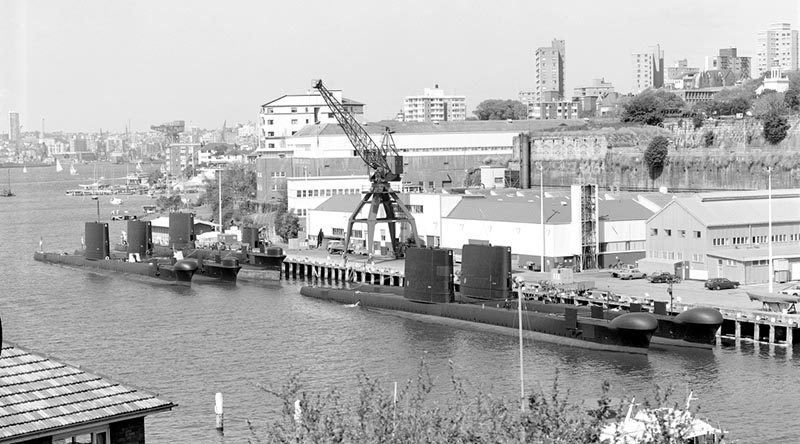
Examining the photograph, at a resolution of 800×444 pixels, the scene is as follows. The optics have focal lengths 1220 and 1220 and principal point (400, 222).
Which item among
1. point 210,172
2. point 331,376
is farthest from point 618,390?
point 210,172

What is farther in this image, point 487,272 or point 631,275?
point 631,275

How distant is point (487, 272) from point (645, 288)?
217 inches

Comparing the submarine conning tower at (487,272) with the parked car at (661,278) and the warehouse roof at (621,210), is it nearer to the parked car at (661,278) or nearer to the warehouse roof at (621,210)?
the parked car at (661,278)

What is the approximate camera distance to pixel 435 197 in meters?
51.3

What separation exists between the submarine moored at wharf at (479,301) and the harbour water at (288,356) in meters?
0.55

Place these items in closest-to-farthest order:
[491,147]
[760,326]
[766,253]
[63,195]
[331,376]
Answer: [331,376]
[760,326]
[766,253]
[491,147]
[63,195]

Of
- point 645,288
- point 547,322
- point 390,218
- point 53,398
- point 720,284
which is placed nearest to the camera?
point 53,398

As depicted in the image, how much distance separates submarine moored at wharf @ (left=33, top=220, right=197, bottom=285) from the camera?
47.6 m

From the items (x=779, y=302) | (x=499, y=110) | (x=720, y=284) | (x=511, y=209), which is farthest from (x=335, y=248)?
(x=499, y=110)

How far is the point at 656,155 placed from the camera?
64.9 meters

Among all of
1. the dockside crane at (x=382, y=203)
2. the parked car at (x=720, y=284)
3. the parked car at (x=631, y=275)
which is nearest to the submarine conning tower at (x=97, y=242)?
the dockside crane at (x=382, y=203)

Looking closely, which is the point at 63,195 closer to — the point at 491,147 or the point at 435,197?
the point at 491,147

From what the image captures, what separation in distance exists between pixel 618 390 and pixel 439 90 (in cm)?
13545

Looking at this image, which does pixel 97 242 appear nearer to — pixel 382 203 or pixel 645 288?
pixel 382 203
